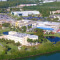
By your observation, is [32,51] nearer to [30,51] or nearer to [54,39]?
[30,51]

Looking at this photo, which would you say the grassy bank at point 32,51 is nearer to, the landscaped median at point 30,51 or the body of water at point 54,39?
the landscaped median at point 30,51

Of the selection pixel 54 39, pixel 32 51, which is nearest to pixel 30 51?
pixel 32 51

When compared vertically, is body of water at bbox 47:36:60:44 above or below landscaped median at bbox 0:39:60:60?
below

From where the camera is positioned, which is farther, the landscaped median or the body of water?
the body of water

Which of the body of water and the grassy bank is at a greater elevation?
the grassy bank

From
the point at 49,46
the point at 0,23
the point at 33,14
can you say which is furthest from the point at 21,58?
the point at 33,14

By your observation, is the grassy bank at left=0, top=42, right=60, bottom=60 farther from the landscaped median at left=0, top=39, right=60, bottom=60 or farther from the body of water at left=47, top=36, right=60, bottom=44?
the body of water at left=47, top=36, right=60, bottom=44

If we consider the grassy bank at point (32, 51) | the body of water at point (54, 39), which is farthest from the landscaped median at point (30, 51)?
the body of water at point (54, 39)

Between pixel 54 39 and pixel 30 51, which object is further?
pixel 54 39

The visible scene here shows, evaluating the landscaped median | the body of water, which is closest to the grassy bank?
the landscaped median

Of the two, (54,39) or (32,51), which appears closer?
(32,51)

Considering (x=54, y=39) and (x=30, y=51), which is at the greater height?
(x=30, y=51)
